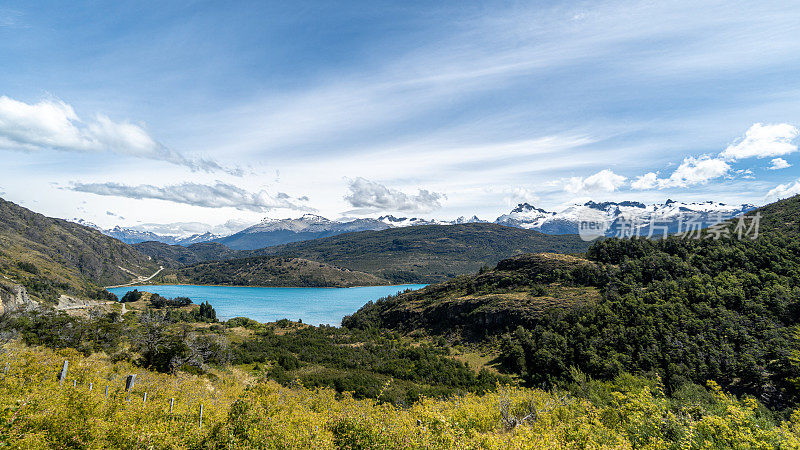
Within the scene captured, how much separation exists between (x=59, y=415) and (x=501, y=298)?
81.5 meters

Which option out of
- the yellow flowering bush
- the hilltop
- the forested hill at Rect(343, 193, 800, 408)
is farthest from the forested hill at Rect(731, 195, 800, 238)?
the yellow flowering bush

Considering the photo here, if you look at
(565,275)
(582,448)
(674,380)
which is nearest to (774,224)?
(565,275)

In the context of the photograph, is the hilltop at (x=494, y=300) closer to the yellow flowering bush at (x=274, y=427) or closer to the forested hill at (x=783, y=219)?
the forested hill at (x=783, y=219)

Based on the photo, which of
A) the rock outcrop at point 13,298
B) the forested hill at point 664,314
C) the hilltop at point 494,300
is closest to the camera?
the forested hill at point 664,314

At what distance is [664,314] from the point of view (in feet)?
197

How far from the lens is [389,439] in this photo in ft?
51.8

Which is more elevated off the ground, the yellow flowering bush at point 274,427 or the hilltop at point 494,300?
the yellow flowering bush at point 274,427

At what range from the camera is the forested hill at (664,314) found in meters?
49.2

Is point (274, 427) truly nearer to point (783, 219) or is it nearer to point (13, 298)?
point (13, 298)

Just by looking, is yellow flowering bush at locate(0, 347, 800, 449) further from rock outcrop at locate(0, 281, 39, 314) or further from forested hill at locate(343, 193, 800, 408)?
rock outcrop at locate(0, 281, 39, 314)

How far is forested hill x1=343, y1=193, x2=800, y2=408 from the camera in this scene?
161 ft

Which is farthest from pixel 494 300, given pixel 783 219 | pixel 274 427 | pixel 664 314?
pixel 783 219

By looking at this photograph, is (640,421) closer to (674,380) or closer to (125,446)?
(125,446)

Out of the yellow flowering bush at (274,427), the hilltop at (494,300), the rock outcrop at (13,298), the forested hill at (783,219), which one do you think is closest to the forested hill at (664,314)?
the hilltop at (494,300)
